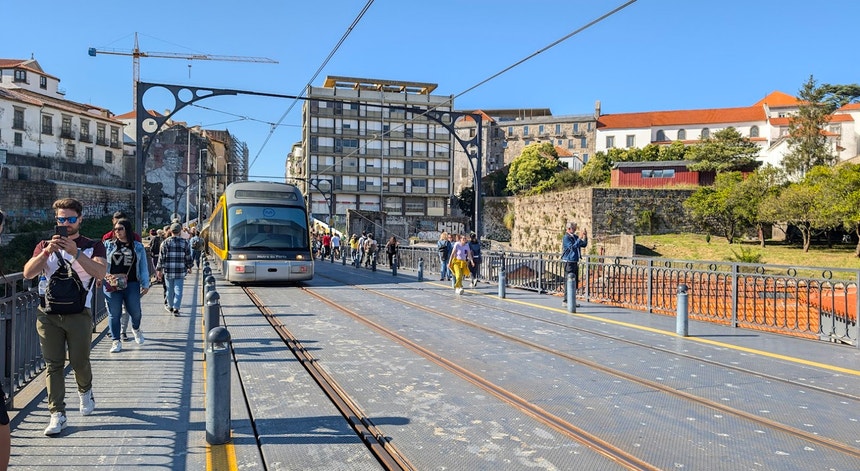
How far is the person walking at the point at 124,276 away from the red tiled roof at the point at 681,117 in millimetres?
95447

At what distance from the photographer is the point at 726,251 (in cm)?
4206

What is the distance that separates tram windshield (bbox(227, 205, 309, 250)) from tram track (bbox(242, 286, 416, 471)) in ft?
32.7

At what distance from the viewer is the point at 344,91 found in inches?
3398

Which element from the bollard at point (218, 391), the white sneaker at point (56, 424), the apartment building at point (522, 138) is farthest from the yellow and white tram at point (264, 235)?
the apartment building at point (522, 138)

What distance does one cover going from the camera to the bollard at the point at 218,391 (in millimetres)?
4988

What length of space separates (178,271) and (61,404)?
290 inches

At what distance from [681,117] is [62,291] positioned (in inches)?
3994

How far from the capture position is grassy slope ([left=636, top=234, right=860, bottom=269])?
38.6 m

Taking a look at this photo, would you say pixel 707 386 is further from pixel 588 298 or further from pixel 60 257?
pixel 588 298

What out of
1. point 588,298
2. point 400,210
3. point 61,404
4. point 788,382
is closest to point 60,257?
point 61,404

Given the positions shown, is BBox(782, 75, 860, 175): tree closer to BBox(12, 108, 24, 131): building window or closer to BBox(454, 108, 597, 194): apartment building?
BBox(454, 108, 597, 194): apartment building

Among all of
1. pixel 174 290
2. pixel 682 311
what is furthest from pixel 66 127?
pixel 682 311

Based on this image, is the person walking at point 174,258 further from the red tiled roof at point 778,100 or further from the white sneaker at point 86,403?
the red tiled roof at point 778,100

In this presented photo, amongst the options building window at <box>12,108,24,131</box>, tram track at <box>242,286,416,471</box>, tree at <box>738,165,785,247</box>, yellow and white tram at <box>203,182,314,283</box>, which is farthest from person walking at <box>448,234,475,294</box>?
building window at <box>12,108,24,131</box>
